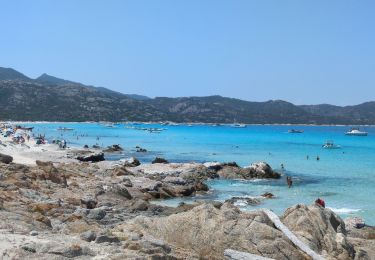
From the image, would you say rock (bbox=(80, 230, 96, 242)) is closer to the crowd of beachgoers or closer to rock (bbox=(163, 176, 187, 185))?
the crowd of beachgoers

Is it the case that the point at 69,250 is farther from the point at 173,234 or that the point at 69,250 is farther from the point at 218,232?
the point at 218,232

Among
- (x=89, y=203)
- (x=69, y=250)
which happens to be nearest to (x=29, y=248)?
(x=69, y=250)

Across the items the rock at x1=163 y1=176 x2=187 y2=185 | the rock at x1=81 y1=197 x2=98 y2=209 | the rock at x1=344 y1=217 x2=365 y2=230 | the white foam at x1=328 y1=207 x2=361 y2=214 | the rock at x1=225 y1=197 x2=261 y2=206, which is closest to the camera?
the rock at x1=344 y1=217 x2=365 y2=230

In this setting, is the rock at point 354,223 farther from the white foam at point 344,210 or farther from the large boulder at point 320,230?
the white foam at point 344,210

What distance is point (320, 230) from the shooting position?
17.8m

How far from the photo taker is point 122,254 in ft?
44.3

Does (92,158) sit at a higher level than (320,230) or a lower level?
lower

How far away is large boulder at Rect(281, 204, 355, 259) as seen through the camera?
16.7 metres

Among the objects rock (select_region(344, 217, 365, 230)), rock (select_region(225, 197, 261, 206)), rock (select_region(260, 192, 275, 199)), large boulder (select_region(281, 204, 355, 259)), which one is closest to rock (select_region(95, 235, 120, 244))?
large boulder (select_region(281, 204, 355, 259))

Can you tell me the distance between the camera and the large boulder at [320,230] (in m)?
16.7

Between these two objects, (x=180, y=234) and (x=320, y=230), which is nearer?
(x=180, y=234)

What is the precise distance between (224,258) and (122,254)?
139 inches

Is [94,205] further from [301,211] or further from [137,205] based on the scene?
[301,211]

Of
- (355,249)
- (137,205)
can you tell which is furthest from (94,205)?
(355,249)
